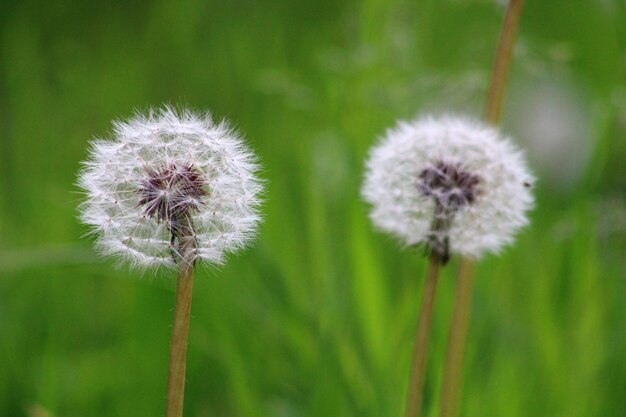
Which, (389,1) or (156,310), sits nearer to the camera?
(156,310)

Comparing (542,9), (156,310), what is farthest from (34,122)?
(542,9)

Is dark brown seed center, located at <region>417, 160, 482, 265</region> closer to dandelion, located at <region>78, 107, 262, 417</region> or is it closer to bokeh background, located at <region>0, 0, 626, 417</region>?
dandelion, located at <region>78, 107, 262, 417</region>

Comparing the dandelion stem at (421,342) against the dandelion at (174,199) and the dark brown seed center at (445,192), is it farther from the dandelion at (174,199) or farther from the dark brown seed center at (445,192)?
the dandelion at (174,199)

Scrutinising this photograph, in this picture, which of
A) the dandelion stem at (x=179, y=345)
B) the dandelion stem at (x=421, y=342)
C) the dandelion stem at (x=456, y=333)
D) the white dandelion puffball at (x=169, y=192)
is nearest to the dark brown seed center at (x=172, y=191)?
the white dandelion puffball at (x=169, y=192)

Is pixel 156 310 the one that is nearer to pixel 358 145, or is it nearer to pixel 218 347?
pixel 218 347

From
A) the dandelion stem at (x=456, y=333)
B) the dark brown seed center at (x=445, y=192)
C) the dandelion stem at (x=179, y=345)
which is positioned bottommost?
the dandelion stem at (x=179, y=345)

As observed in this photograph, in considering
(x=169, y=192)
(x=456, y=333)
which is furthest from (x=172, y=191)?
(x=456, y=333)

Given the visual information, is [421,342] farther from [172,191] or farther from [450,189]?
[172,191]

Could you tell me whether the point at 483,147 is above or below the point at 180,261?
above
